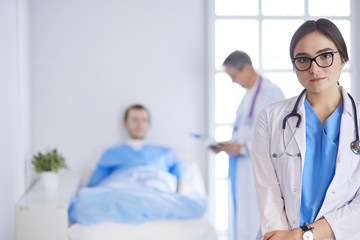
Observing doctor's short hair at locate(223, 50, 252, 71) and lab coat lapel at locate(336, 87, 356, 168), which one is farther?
doctor's short hair at locate(223, 50, 252, 71)

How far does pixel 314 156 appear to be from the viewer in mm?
1551

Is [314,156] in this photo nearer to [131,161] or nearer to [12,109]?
[12,109]

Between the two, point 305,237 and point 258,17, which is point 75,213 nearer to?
point 305,237

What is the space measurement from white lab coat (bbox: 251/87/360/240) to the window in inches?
91.3

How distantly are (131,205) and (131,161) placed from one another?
89cm

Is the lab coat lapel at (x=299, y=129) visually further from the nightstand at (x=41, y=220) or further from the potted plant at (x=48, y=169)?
the potted plant at (x=48, y=169)

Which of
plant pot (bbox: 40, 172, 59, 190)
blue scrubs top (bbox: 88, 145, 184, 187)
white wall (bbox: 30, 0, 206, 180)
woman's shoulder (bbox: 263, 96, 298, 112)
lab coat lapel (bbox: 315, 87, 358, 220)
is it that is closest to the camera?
lab coat lapel (bbox: 315, 87, 358, 220)

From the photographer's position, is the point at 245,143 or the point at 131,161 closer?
the point at 245,143

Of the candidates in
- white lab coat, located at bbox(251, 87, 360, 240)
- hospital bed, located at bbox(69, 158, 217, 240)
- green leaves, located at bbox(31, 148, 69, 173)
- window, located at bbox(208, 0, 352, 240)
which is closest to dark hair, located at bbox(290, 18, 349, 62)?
white lab coat, located at bbox(251, 87, 360, 240)

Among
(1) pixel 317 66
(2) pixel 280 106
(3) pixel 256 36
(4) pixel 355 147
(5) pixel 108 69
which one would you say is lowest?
(4) pixel 355 147

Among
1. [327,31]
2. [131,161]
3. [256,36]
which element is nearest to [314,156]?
[327,31]

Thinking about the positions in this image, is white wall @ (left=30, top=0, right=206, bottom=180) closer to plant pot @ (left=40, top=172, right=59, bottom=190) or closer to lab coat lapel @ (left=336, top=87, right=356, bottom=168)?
plant pot @ (left=40, top=172, right=59, bottom=190)

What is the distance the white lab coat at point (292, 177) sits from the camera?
148cm

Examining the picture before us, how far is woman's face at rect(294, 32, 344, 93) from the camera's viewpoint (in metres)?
1.51
